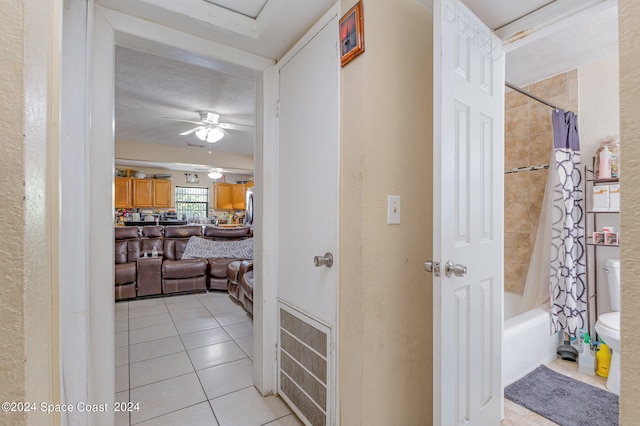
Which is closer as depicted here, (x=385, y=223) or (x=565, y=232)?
(x=385, y=223)

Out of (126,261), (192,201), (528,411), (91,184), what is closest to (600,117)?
(528,411)

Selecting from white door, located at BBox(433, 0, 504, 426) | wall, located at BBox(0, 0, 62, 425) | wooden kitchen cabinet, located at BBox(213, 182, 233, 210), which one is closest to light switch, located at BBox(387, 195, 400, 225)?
white door, located at BBox(433, 0, 504, 426)

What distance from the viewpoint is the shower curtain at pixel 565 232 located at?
222cm

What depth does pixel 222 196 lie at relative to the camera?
8.92 meters

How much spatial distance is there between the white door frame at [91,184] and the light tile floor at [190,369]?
486 mm

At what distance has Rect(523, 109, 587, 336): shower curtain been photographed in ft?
7.28

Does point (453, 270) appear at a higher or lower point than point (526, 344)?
higher

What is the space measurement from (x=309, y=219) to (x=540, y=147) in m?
2.45

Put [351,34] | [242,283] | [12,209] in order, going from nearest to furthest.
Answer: [12,209] → [351,34] → [242,283]

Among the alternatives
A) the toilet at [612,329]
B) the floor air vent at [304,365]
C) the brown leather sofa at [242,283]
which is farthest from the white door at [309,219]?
the toilet at [612,329]

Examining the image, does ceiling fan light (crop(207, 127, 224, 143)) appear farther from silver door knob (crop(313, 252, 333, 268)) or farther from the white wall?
the white wall

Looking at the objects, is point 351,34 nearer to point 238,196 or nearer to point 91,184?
point 91,184

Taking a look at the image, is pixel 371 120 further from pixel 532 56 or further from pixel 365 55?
pixel 532 56

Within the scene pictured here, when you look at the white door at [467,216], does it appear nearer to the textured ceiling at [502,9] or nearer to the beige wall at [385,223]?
the textured ceiling at [502,9]
